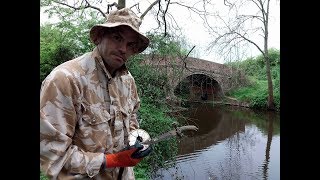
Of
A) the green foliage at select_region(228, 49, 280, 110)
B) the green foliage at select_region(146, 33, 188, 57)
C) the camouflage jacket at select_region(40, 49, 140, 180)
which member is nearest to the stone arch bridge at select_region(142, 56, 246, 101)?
the green foliage at select_region(146, 33, 188, 57)

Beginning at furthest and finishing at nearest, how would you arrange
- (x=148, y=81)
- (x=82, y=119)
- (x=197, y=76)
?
1. (x=197, y=76)
2. (x=148, y=81)
3. (x=82, y=119)

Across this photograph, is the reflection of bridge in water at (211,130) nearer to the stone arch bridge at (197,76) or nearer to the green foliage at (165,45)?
the stone arch bridge at (197,76)

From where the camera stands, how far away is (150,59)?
885cm

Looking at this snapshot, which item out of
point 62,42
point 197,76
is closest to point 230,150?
point 197,76

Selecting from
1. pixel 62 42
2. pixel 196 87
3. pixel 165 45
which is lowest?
pixel 196 87

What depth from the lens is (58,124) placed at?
1593 mm

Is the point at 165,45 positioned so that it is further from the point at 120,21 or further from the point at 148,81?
the point at 120,21

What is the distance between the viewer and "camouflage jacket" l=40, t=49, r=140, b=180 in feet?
5.19

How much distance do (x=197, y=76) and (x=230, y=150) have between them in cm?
375

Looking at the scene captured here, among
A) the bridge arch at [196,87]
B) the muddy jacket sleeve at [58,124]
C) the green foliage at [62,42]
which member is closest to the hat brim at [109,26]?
the muddy jacket sleeve at [58,124]

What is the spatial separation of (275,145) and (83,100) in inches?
468

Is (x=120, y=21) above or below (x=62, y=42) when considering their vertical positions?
below

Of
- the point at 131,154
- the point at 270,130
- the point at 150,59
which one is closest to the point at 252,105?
the point at 270,130

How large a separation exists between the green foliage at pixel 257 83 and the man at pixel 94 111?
60.9 feet
